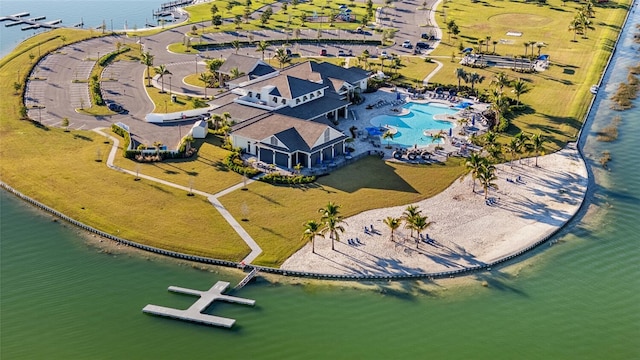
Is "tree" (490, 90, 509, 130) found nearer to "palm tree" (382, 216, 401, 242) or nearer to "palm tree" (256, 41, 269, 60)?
"palm tree" (382, 216, 401, 242)

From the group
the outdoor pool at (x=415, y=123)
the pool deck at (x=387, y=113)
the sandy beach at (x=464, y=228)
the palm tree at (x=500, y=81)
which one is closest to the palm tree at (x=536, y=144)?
the sandy beach at (x=464, y=228)

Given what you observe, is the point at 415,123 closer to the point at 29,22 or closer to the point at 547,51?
the point at 547,51

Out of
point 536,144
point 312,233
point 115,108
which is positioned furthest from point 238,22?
point 312,233

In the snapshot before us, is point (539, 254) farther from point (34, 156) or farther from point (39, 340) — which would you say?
point (34, 156)

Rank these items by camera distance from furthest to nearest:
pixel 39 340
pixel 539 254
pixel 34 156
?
1. pixel 34 156
2. pixel 539 254
3. pixel 39 340

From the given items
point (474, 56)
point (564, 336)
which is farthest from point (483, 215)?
point (474, 56)

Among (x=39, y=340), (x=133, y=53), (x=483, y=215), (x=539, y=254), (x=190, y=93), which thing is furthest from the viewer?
(x=133, y=53)

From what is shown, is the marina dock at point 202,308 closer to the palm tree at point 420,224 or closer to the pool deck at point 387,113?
the palm tree at point 420,224
